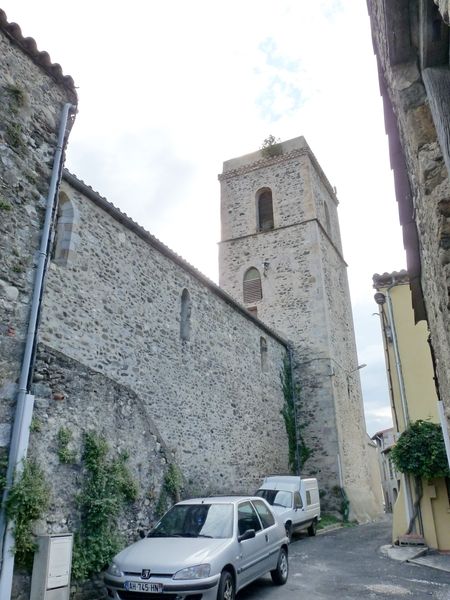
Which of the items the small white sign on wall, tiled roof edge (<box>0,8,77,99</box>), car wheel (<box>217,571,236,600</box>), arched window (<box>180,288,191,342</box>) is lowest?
car wheel (<box>217,571,236,600</box>)

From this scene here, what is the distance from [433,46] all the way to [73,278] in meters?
7.63

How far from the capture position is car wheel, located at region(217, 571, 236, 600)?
5545 millimetres

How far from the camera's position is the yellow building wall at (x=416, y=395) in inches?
422

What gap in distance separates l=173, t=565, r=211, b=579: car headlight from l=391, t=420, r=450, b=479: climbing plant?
7.03 m

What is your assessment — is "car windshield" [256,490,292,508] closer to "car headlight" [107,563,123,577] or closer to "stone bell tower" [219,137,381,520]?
"stone bell tower" [219,137,381,520]

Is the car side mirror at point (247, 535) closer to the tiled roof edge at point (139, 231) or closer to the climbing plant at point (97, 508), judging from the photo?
the climbing plant at point (97, 508)

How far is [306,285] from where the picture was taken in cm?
2055

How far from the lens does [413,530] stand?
1098cm

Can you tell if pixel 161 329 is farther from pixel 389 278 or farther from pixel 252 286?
pixel 252 286

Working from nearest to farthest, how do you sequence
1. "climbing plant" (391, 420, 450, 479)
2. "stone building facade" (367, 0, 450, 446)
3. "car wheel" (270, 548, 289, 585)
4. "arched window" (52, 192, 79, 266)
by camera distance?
1. "stone building facade" (367, 0, 450, 446)
2. "car wheel" (270, 548, 289, 585)
3. "arched window" (52, 192, 79, 266)
4. "climbing plant" (391, 420, 450, 479)

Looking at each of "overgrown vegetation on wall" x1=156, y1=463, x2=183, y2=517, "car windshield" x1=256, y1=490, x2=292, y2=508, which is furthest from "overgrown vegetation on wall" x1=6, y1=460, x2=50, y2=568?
"car windshield" x1=256, y1=490, x2=292, y2=508

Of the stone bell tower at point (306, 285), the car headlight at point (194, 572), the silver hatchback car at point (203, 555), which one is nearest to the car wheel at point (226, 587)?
the silver hatchback car at point (203, 555)

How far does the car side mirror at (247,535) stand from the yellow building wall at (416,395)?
6250 mm

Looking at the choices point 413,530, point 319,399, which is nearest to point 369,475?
point 319,399
